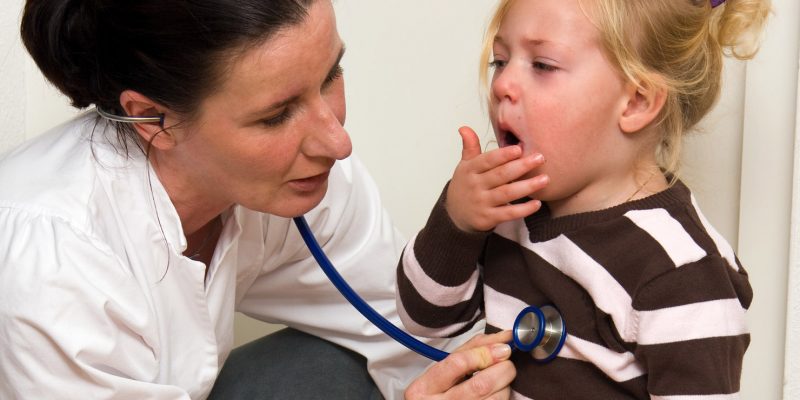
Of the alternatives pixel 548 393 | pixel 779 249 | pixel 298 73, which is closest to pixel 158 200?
pixel 298 73

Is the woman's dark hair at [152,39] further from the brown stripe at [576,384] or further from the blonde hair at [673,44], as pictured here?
the brown stripe at [576,384]

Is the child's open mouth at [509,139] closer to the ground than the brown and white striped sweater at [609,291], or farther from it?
farther from it

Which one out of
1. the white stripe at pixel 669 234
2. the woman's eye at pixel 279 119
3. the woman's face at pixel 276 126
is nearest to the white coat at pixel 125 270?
the woman's face at pixel 276 126

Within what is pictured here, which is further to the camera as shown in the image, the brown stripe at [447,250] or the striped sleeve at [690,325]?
the brown stripe at [447,250]

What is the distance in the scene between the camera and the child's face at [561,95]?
4.37 ft

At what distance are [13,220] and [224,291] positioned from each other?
38 cm

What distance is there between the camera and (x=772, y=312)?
6.00 ft

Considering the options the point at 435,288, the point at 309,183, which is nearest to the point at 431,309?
the point at 435,288

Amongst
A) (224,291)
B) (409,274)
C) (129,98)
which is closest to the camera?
(129,98)

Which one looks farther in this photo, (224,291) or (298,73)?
(224,291)

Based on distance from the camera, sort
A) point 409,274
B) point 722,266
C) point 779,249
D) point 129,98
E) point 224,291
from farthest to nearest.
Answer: point 779,249
point 224,291
point 409,274
point 129,98
point 722,266

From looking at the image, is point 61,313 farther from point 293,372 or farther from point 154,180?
point 293,372

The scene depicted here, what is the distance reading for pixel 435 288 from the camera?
1.49 metres

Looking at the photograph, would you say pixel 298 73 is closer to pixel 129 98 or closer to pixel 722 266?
pixel 129 98
